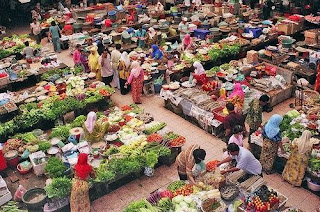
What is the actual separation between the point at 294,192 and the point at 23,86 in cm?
1007

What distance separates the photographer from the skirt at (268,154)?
8.58m

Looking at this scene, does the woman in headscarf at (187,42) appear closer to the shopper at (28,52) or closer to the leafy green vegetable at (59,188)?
the shopper at (28,52)

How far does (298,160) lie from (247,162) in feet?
4.92

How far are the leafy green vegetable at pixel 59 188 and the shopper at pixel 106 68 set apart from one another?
5833 millimetres

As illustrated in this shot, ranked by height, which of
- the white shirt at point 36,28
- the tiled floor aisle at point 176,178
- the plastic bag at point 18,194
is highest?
the white shirt at point 36,28

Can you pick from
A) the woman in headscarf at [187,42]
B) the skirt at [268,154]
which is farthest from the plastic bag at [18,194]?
the woman in headscarf at [187,42]

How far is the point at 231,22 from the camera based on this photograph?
18.0 metres

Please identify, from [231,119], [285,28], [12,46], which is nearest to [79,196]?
[231,119]

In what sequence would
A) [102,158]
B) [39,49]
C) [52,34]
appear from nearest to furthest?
[102,158] → [39,49] → [52,34]

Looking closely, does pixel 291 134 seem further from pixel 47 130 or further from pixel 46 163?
pixel 47 130

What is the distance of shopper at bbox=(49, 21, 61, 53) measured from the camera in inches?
671

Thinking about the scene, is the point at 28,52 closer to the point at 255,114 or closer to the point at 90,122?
the point at 90,122

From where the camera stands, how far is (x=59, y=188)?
310 inches

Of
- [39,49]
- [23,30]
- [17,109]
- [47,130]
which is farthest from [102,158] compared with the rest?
[23,30]
